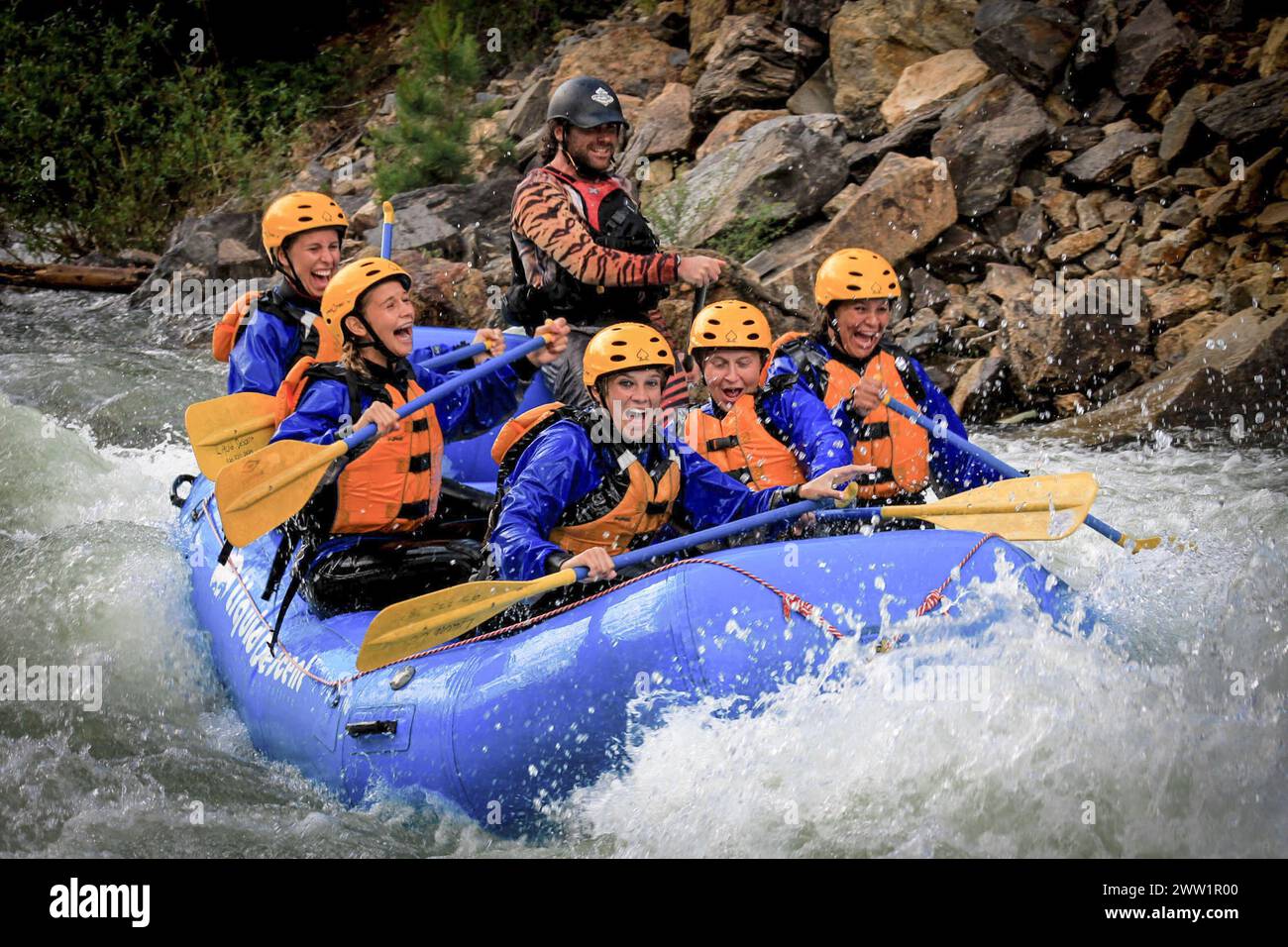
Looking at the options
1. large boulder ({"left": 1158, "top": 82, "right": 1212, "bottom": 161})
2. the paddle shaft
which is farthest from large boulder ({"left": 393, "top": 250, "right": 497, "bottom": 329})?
the paddle shaft

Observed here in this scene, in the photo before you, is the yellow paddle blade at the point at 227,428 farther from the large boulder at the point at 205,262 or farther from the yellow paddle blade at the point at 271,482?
the large boulder at the point at 205,262

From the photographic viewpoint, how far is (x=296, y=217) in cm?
572

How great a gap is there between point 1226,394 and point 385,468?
484 cm

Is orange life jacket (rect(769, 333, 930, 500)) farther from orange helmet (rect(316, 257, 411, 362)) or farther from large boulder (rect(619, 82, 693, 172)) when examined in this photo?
large boulder (rect(619, 82, 693, 172))

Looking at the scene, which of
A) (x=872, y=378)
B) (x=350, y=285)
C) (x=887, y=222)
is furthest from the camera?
(x=887, y=222)

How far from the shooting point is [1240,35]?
9359 mm

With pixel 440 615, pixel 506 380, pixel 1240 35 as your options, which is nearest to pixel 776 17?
pixel 1240 35

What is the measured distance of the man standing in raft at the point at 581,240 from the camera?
17.9 ft

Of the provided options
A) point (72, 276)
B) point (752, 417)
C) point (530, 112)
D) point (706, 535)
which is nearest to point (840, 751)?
point (706, 535)

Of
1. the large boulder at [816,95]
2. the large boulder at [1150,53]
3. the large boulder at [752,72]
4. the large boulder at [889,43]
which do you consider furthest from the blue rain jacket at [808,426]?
the large boulder at [752,72]

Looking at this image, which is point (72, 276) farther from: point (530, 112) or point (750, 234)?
point (750, 234)

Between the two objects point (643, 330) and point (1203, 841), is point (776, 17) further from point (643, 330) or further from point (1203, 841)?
point (1203, 841)

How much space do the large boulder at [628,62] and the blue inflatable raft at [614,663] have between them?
29.3 feet

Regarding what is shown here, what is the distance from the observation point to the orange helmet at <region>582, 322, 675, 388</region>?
432 cm
